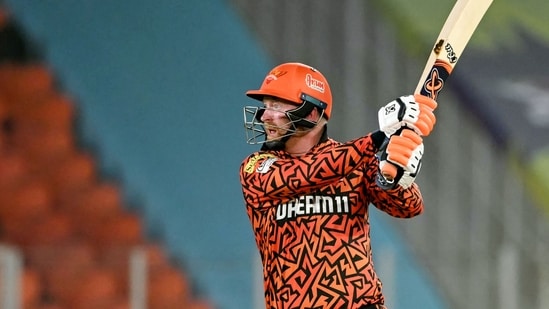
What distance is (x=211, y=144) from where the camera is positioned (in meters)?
9.16

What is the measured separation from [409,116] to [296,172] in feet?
1.52

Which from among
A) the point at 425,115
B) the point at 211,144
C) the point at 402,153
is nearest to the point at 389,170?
the point at 402,153

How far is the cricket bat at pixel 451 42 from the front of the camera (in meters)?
4.30

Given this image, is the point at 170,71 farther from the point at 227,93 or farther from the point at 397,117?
the point at 397,117

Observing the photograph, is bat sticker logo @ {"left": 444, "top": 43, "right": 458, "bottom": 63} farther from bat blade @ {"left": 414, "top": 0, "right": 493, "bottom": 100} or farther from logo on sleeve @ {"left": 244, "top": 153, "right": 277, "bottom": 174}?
logo on sleeve @ {"left": 244, "top": 153, "right": 277, "bottom": 174}

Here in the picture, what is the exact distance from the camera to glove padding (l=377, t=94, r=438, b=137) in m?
4.07

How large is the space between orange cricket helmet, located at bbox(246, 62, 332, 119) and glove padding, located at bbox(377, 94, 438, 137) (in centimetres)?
55

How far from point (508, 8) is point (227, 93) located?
6.37 ft

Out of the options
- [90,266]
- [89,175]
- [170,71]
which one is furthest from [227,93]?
[90,266]

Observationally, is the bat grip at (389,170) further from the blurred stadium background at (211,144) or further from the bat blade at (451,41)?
the blurred stadium background at (211,144)

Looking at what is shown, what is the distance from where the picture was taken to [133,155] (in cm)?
940

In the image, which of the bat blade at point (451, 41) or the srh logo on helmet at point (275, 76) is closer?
the bat blade at point (451, 41)

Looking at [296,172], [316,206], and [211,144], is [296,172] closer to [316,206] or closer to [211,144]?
[316,206]

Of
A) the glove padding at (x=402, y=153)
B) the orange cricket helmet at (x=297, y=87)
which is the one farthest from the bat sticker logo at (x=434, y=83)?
the orange cricket helmet at (x=297, y=87)
